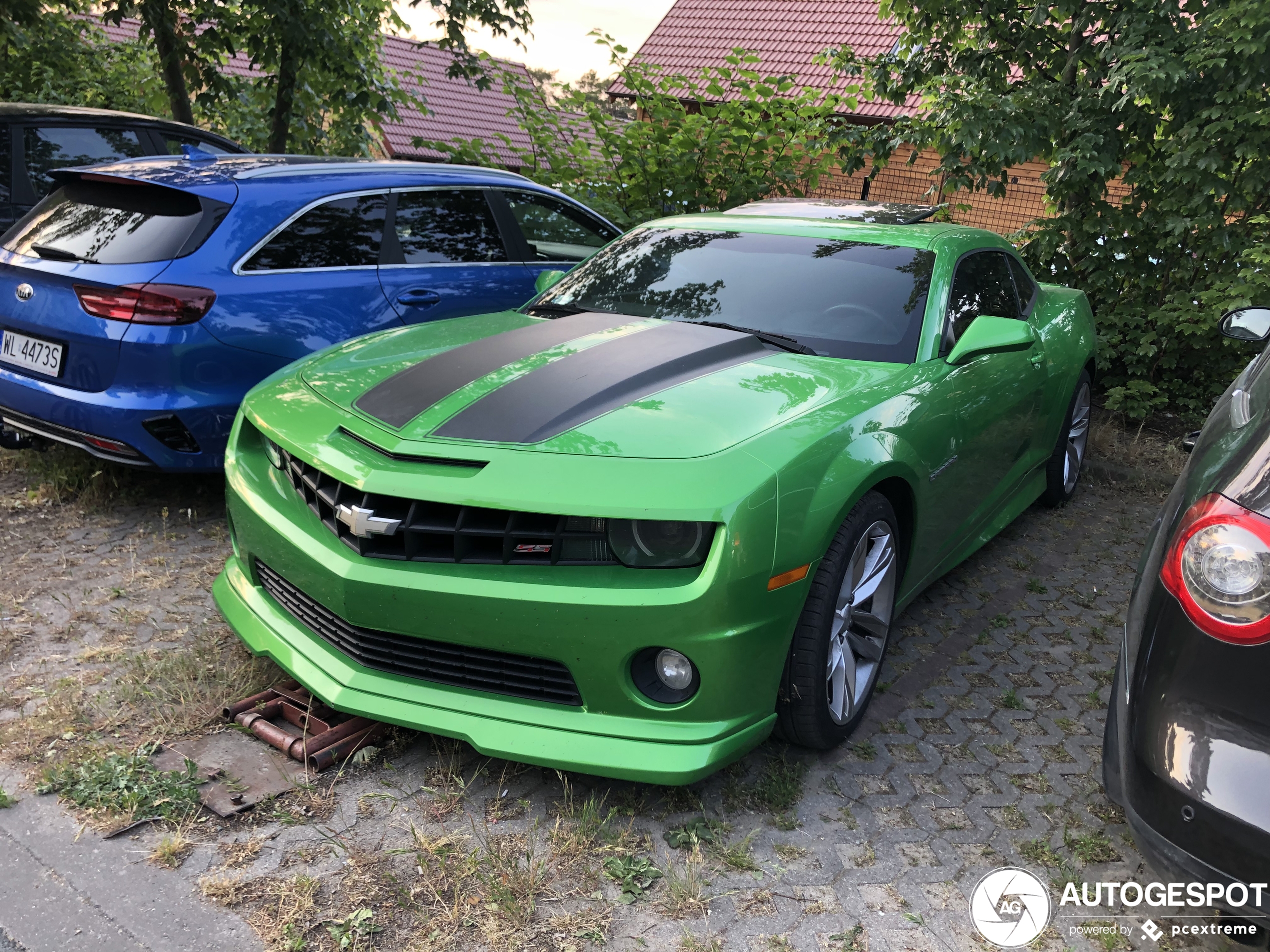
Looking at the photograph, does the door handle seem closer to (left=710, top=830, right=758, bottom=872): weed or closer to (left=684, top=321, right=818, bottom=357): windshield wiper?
(left=684, top=321, right=818, bottom=357): windshield wiper

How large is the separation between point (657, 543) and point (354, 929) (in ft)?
3.67

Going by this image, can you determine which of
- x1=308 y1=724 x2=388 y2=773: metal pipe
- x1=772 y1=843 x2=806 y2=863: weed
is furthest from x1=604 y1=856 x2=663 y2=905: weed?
x1=308 y1=724 x2=388 y2=773: metal pipe

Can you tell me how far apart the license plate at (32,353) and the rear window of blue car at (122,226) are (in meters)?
0.38

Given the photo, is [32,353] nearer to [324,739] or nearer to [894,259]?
[324,739]

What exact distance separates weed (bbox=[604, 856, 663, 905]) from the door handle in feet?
10.7

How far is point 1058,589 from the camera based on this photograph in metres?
4.50

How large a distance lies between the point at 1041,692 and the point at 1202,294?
449cm

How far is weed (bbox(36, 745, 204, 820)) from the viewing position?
2.53 m

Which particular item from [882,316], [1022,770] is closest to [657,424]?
[882,316]

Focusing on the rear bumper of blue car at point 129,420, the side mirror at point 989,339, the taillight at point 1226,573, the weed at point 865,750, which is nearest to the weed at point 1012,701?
the weed at point 865,750

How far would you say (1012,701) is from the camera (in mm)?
3455

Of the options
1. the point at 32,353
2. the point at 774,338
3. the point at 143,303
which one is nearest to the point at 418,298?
the point at 143,303

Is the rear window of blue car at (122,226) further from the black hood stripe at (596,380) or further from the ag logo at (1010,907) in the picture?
the ag logo at (1010,907)

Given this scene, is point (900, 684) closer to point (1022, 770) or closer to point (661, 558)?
point (1022, 770)
